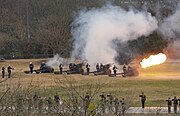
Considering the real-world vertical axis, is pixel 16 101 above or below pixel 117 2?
below

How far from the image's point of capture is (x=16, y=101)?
15.6 m

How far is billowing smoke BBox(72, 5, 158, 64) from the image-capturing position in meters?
46.7

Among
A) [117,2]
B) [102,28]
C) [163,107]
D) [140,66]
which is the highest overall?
[117,2]

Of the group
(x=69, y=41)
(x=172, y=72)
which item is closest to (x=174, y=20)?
(x=172, y=72)

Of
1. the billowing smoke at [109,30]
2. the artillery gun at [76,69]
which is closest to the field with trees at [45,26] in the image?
the billowing smoke at [109,30]

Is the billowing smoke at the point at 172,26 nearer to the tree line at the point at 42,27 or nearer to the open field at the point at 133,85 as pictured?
the tree line at the point at 42,27

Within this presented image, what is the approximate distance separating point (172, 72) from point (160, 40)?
32.7ft

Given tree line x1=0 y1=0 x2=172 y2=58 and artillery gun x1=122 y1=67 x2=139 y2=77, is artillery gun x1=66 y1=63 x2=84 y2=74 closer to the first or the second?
artillery gun x1=122 y1=67 x2=139 y2=77

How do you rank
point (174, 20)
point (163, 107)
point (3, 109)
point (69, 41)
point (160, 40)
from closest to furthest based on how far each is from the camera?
point (3, 109), point (163, 107), point (174, 20), point (160, 40), point (69, 41)

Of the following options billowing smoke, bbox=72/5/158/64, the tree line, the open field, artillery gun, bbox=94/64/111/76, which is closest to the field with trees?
the tree line

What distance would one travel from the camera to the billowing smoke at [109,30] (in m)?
46.7

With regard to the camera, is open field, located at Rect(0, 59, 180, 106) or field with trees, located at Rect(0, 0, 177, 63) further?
field with trees, located at Rect(0, 0, 177, 63)

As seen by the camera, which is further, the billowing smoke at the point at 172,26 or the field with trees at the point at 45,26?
the field with trees at the point at 45,26

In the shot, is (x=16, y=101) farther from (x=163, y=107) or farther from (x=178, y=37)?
(x=178, y=37)
